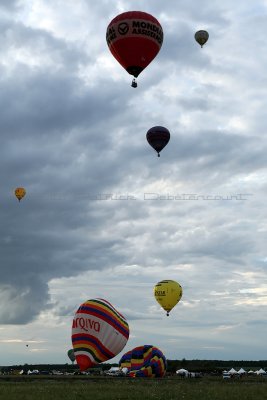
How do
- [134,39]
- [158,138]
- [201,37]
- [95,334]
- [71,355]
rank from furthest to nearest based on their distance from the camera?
[71,355] → [201,37] → [158,138] → [95,334] → [134,39]

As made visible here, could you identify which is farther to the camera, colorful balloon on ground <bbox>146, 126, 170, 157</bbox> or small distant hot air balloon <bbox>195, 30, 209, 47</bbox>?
small distant hot air balloon <bbox>195, 30, 209, 47</bbox>

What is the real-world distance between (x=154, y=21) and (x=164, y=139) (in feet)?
54.4

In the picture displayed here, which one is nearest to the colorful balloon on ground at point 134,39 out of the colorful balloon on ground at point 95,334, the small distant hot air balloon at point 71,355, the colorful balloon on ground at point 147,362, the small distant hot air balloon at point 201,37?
the colorful balloon on ground at point 95,334

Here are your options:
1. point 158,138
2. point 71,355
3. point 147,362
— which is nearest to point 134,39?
point 158,138

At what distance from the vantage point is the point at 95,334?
51.5m

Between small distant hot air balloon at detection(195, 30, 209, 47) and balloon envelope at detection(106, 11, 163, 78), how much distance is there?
71.6 ft

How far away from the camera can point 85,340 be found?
170 feet

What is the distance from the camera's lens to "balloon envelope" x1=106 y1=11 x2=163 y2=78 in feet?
149

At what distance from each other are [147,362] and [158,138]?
22.6 m

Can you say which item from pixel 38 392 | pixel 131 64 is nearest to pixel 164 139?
pixel 131 64

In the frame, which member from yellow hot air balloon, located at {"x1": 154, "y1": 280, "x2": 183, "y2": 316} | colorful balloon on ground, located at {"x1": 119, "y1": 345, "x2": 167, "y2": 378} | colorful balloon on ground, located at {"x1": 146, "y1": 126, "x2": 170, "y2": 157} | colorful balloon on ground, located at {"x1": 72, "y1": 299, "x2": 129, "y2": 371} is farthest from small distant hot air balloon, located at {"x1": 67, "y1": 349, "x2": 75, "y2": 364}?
colorful balloon on ground, located at {"x1": 146, "y1": 126, "x2": 170, "y2": 157}

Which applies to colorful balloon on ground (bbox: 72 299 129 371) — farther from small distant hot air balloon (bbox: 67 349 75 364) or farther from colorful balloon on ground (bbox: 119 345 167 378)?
small distant hot air balloon (bbox: 67 349 75 364)

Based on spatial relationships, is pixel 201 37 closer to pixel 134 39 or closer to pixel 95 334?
pixel 134 39

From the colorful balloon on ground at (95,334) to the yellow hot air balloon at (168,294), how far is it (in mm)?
21716
